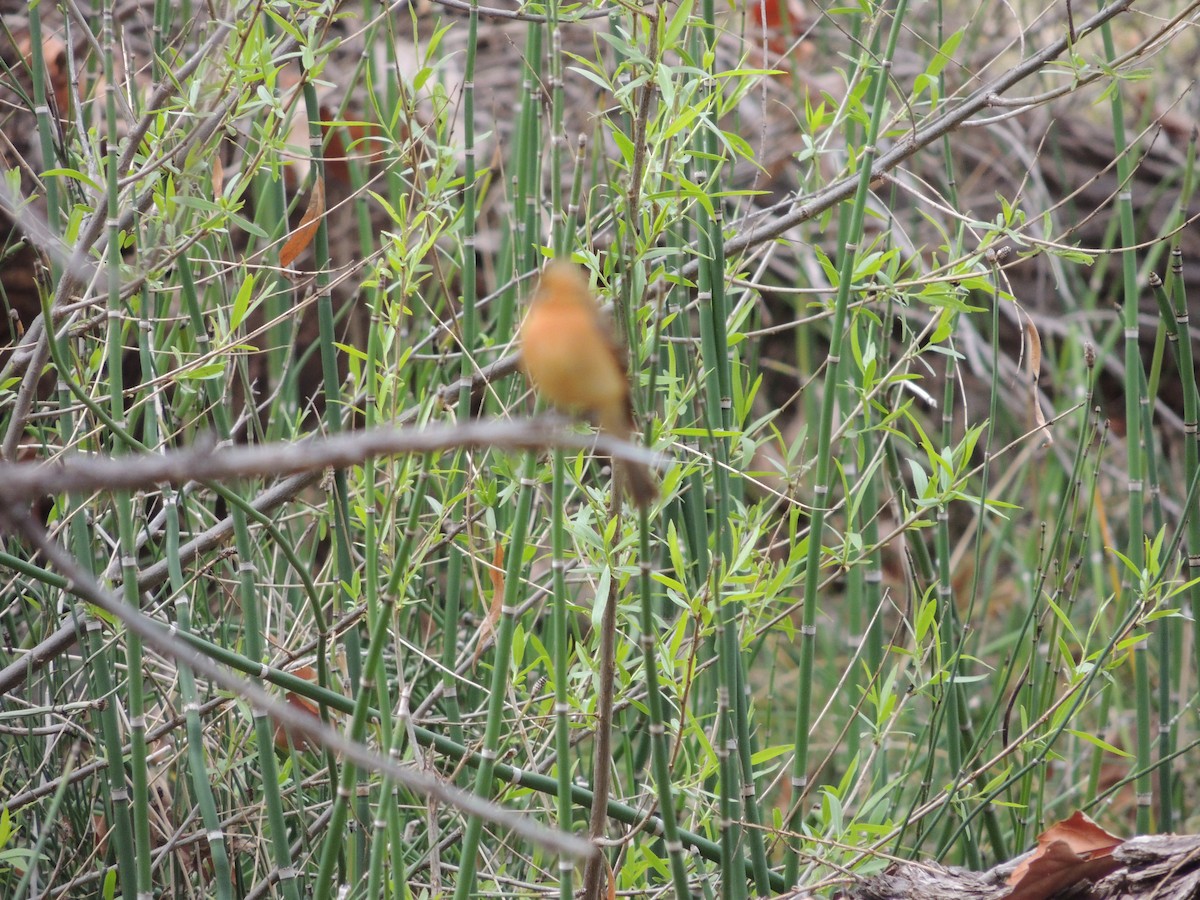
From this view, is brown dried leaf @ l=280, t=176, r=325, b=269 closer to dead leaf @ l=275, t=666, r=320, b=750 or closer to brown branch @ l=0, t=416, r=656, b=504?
dead leaf @ l=275, t=666, r=320, b=750

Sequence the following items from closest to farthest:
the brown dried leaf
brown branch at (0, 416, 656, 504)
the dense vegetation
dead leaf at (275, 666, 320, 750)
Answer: brown branch at (0, 416, 656, 504)
the dense vegetation
the brown dried leaf
dead leaf at (275, 666, 320, 750)

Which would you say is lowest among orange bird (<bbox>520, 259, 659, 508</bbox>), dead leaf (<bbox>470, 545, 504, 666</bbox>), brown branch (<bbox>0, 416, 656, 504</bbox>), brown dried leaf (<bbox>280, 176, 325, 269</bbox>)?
dead leaf (<bbox>470, 545, 504, 666</bbox>)

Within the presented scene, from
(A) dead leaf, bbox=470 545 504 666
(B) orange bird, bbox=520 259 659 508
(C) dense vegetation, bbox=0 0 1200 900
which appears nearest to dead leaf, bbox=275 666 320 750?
(C) dense vegetation, bbox=0 0 1200 900

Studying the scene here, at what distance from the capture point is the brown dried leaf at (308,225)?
3.03 ft

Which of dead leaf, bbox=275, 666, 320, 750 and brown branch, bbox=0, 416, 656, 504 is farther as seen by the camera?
dead leaf, bbox=275, 666, 320, 750

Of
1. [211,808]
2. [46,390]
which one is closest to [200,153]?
[211,808]

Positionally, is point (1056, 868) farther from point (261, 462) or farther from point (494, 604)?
point (261, 462)

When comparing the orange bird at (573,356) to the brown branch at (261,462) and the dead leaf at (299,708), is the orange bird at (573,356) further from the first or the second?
the dead leaf at (299,708)

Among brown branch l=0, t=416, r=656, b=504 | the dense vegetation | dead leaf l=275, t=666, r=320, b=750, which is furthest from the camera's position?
dead leaf l=275, t=666, r=320, b=750

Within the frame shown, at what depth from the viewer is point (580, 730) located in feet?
3.44

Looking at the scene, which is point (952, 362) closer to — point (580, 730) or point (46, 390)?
point (580, 730)

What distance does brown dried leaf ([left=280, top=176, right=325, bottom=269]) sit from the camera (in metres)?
0.92

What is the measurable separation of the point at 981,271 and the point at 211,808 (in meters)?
0.70

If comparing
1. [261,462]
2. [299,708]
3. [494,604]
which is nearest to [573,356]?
[261,462]
